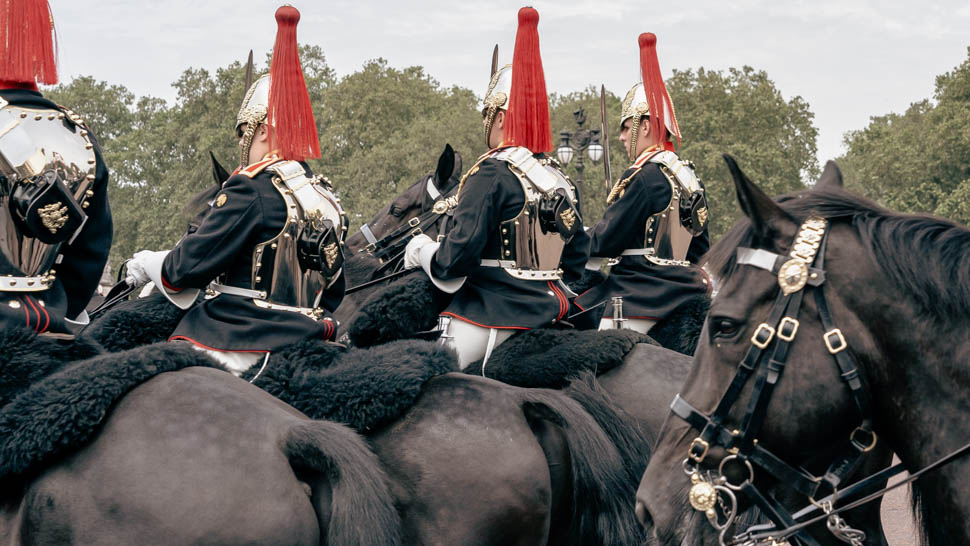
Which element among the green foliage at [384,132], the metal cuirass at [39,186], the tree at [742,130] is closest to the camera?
the metal cuirass at [39,186]

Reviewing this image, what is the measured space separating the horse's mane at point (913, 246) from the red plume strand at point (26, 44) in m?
2.25

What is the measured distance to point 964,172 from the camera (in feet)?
98.8

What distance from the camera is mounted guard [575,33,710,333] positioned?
5.84m

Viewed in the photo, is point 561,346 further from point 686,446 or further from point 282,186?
point 686,446

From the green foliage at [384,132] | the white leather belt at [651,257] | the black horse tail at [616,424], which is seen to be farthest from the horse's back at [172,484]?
the green foliage at [384,132]

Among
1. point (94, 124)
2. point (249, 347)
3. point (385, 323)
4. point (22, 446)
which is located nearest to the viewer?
point (22, 446)

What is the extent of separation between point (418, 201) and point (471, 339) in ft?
7.58

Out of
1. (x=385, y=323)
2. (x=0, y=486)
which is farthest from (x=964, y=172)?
(x=0, y=486)

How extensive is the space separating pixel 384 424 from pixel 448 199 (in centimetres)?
320

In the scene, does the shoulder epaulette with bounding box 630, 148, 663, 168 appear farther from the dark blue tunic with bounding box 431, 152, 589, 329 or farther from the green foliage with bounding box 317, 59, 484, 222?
the green foliage with bounding box 317, 59, 484, 222

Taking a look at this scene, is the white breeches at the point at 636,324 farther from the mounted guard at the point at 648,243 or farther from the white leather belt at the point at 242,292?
the white leather belt at the point at 242,292

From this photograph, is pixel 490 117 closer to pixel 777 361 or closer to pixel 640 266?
pixel 640 266

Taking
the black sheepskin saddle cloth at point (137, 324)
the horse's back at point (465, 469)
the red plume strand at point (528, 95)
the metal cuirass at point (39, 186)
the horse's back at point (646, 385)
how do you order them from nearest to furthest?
the metal cuirass at point (39, 186) → the horse's back at point (465, 469) → the black sheepskin saddle cloth at point (137, 324) → the horse's back at point (646, 385) → the red plume strand at point (528, 95)

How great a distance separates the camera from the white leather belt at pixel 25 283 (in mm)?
3219
